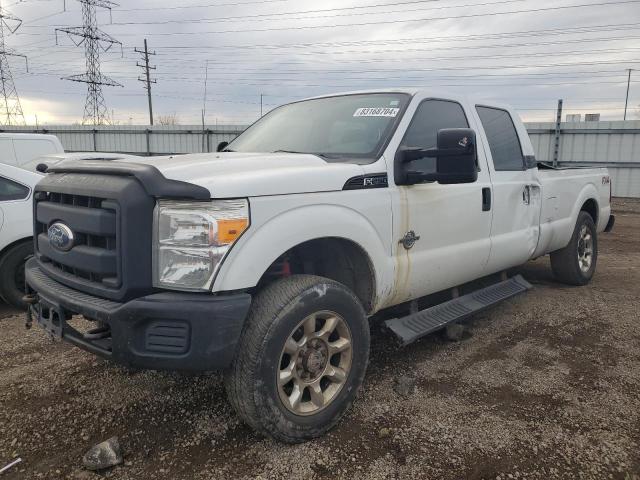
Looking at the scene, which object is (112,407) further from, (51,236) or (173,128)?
(173,128)

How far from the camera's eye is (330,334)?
288 centimetres

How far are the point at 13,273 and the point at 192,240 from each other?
3.84 meters

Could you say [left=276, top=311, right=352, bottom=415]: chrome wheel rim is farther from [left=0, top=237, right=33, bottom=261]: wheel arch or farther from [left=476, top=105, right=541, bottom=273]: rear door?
[left=0, top=237, right=33, bottom=261]: wheel arch

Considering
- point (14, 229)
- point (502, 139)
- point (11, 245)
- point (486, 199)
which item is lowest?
point (11, 245)

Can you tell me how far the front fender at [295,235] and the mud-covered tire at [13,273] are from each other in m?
3.81

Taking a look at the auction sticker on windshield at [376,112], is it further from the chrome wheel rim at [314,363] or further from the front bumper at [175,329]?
the front bumper at [175,329]

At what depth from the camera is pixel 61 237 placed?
2719 mm

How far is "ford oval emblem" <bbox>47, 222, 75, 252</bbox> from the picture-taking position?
2.68 m

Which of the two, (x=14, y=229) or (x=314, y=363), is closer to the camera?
(x=314, y=363)

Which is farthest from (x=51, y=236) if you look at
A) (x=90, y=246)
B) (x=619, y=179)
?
(x=619, y=179)

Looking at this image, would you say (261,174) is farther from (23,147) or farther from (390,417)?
(23,147)

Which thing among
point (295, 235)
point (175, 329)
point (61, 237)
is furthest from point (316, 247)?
point (61, 237)

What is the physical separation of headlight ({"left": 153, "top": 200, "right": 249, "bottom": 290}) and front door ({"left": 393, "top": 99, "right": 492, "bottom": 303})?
4.15 feet

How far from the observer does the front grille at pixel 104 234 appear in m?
2.35
